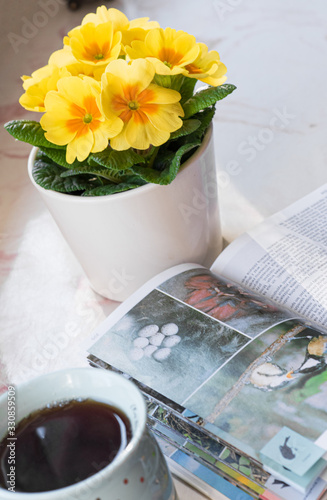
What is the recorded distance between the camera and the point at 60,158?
19.0 inches

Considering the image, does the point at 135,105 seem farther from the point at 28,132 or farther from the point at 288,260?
the point at 288,260

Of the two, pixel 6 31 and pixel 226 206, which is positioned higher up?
pixel 6 31

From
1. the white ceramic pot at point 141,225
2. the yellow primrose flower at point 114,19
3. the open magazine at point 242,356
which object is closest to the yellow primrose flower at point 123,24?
the yellow primrose flower at point 114,19

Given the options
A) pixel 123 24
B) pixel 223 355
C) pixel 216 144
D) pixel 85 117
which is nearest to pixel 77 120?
pixel 85 117

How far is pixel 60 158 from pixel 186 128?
10 centimetres

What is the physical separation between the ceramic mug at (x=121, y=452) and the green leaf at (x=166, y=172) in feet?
0.57

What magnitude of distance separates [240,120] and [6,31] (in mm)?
512

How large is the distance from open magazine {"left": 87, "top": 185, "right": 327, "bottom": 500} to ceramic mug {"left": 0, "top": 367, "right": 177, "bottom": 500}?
0.20ft

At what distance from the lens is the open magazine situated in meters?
0.38

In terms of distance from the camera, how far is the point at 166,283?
20.4 inches

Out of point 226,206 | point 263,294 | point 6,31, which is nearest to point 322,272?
point 263,294

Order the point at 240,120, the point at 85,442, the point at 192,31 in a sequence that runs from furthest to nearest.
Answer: the point at 192,31, the point at 240,120, the point at 85,442

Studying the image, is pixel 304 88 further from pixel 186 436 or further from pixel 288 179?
pixel 186 436

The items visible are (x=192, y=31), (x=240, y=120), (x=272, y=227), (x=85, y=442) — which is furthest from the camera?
(x=192, y=31)
